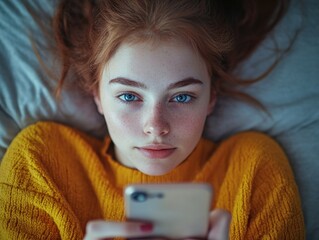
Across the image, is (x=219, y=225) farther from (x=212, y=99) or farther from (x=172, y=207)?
(x=212, y=99)

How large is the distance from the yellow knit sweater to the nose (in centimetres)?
24

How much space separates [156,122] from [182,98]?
116 millimetres

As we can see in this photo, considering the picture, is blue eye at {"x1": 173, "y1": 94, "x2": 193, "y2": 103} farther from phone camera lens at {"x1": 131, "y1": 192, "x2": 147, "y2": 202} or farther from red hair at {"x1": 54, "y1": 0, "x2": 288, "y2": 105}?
phone camera lens at {"x1": 131, "y1": 192, "x2": 147, "y2": 202}

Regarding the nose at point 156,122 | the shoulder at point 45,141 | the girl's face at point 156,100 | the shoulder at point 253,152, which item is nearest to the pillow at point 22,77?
the shoulder at point 45,141

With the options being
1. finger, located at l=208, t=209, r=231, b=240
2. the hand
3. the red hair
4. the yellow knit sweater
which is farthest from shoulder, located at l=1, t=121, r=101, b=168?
finger, located at l=208, t=209, r=231, b=240

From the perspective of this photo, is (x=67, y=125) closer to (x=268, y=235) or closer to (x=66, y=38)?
(x=66, y=38)

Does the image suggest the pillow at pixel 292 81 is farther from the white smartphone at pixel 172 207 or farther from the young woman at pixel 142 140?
the white smartphone at pixel 172 207

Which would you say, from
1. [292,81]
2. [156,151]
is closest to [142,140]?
[156,151]

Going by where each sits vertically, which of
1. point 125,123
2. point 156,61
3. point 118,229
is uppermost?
point 156,61

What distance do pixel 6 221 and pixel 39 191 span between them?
109 mm

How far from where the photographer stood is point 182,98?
98cm

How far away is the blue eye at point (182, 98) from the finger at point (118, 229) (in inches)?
14.3

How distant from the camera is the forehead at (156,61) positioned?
914mm

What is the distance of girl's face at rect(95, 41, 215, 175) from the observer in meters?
0.92
